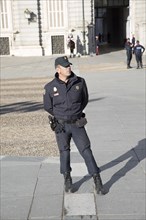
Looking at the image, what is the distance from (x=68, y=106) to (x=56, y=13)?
104ft

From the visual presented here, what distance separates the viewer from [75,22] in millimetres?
35281

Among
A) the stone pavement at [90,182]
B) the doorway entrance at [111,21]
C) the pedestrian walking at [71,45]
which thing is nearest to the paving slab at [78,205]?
the stone pavement at [90,182]

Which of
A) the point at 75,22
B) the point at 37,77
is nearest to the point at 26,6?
the point at 75,22

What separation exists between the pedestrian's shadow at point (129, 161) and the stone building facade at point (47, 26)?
27295 mm

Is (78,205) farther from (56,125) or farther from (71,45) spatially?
(71,45)

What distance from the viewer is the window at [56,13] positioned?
116 feet

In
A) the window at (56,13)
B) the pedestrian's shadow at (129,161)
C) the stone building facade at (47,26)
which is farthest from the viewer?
the window at (56,13)

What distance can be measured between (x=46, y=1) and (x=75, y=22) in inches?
126

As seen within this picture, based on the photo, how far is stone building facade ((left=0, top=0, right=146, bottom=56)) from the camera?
115 feet

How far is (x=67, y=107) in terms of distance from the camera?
5281 millimetres

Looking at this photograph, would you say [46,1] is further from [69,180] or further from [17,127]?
[69,180]

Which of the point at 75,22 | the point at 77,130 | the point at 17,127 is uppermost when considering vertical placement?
the point at 75,22

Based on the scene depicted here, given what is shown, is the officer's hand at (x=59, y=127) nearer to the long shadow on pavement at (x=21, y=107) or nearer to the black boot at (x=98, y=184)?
the black boot at (x=98, y=184)

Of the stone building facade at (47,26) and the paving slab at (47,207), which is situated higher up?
the stone building facade at (47,26)
